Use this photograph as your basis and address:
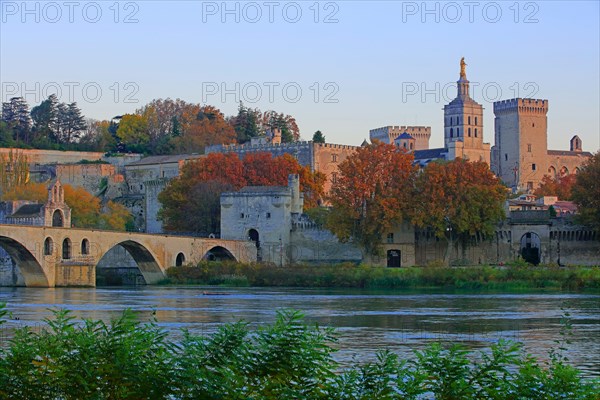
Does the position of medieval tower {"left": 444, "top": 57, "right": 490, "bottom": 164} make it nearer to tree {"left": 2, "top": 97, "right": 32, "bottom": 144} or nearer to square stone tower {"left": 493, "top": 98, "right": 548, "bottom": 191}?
square stone tower {"left": 493, "top": 98, "right": 548, "bottom": 191}

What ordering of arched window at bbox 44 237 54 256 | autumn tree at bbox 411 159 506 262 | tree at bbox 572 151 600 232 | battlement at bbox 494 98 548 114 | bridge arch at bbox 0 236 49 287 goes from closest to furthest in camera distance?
bridge arch at bbox 0 236 49 287
arched window at bbox 44 237 54 256
tree at bbox 572 151 600 232
autumn tree at bbox 411 159 506 262
battlement at bbox 494 98 548 114

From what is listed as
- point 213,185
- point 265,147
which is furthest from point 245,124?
point 213,185

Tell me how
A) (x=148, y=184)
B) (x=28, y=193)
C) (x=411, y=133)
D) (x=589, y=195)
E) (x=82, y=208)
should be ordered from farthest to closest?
(x=411, y=133), (x=148, y=184), (x=28, y=193), (x=82, y=208), (x=589, y=195)

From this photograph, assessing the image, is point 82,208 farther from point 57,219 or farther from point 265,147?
point 265,147

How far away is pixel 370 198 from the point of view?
6988cm

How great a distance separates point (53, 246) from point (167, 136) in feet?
190

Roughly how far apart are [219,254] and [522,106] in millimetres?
52925

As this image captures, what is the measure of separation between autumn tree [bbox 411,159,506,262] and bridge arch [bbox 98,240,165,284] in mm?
14356

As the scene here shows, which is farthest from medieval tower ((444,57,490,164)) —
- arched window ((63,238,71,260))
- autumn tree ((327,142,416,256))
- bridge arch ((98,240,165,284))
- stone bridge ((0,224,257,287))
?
arched window ((63,238,71,260))

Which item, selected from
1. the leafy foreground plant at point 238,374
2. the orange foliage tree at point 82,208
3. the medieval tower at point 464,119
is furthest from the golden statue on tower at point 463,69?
the leafy foreground plant at point 238,374

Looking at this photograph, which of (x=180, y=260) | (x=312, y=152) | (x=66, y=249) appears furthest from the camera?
(x=312, y=152)

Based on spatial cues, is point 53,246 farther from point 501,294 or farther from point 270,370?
point 270,370

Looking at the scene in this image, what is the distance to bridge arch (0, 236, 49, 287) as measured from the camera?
57969 mm

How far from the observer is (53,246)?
59.6 metres
